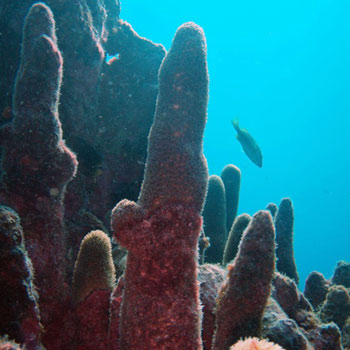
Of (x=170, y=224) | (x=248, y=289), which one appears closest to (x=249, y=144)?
(x=248, y=289)

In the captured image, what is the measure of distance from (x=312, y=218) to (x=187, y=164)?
4726 inches

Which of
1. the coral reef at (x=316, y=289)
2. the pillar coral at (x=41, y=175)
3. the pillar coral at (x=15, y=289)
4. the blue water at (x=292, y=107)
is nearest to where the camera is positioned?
the pillar coral at (x=15, y=289)

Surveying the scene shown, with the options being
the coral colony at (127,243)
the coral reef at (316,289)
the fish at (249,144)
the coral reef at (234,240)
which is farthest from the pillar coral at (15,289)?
the fish at (249,144)

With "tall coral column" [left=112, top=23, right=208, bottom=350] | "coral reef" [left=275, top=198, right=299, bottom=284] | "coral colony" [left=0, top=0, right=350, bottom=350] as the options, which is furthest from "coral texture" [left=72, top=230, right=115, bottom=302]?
"coral reef" [left=275, top=198, right=299, bottom=284]

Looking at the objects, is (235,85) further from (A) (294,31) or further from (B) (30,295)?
(B) (30,295)

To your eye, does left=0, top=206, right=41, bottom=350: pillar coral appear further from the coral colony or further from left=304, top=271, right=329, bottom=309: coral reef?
left=304, top=271, right=329, bottom=309: coral reef

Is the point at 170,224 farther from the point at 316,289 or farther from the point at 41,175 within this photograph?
the point at 316,289

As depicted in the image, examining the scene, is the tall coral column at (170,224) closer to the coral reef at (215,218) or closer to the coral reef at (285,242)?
the coral reef at (215,218)

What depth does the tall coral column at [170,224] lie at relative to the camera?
249 centimetres

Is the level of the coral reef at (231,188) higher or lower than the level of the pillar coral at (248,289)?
higher

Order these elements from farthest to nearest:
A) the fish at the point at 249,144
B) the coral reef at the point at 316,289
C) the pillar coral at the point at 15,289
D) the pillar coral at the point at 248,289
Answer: the fish at the point at 249,144, the coral reef at the point at 316,289, the pillar coral at the point at 248,289, the pillar coral at the point at 15,289

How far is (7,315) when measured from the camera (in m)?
2.34

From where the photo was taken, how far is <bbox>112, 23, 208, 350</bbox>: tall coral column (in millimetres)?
2494

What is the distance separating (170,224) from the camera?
2676 millimetres
